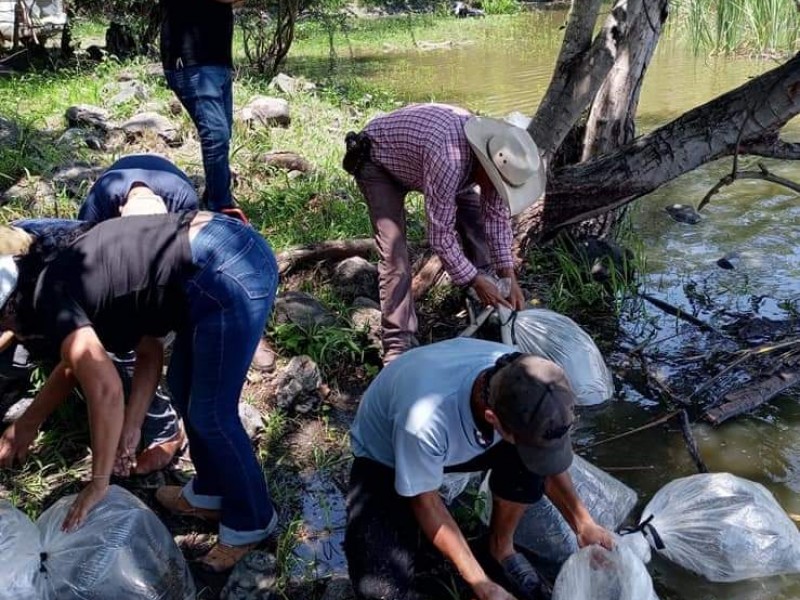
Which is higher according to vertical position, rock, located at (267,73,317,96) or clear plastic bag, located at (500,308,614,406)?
rock, located at (267,73,317,96)

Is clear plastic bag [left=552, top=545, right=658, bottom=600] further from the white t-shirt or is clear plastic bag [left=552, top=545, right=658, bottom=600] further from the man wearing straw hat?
the man wearing straw hat

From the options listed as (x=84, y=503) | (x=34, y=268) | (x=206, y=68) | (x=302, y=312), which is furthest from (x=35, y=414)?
(x=206, y=68)

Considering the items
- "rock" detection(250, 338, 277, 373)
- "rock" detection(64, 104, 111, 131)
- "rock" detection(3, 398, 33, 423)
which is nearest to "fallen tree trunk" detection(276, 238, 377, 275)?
"rock" detection(250, 338, 277, 373)

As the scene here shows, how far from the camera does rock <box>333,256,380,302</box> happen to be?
4.01 metres

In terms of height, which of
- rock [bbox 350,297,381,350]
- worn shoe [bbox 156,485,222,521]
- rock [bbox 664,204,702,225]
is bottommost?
worn shoe [bbox 156,485,222,521]

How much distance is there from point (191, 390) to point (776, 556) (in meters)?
1.81

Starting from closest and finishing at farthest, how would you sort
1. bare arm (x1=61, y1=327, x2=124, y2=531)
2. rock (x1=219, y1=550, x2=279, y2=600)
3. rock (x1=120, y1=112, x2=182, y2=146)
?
1. bare arm (x1=61, y1=327, x2=124, y2=531)
2. rock (x1=219, y1=550, x2=279, y2=600)
3. rock (x1=120, y1=112, x2=182, y2=146)

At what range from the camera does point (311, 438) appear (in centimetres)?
315

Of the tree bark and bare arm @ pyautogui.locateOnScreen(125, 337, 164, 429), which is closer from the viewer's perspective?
bare arm @ pyautogui.locateOnScreen(125, 337, 164, 429)

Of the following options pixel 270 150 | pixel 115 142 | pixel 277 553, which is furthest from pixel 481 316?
pixel 115 142

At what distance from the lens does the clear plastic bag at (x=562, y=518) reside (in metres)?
2.62

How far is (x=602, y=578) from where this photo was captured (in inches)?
86.2

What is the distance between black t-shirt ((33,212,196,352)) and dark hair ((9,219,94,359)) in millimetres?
30

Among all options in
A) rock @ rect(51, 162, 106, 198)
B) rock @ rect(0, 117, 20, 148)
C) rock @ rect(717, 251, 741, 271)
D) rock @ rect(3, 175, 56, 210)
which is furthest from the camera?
rock @ rect(0, 117, 20, 148)
